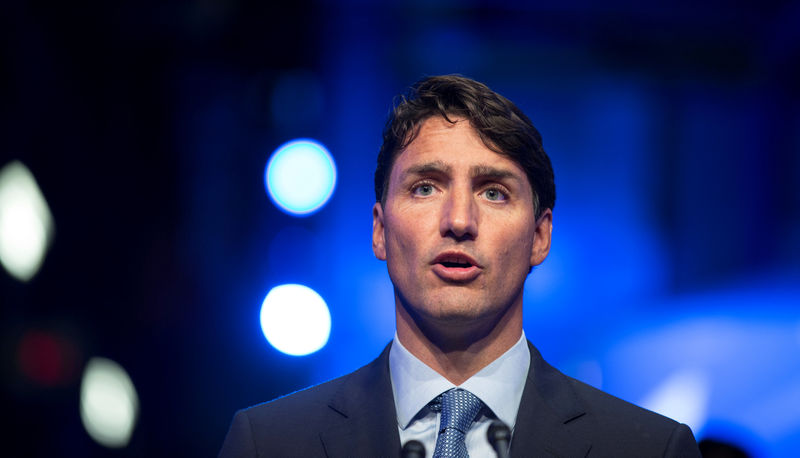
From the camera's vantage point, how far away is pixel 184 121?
3.92 metres

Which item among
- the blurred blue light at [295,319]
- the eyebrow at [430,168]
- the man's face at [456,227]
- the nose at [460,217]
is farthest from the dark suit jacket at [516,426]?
the blurred blue light at [295,319]

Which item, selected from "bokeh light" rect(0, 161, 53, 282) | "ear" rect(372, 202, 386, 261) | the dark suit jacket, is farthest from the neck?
"bokeh light" rect(0, 161, 53, 282)

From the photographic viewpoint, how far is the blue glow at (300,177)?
393 cm

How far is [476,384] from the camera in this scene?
2.01 meters

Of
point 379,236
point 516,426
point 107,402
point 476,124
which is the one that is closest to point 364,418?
point 516,426

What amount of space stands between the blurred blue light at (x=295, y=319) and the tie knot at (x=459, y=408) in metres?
1.94

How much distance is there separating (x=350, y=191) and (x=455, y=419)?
224 centimetres

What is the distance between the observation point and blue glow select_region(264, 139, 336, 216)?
12.9 ft

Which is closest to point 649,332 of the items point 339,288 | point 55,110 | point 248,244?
point 339,288

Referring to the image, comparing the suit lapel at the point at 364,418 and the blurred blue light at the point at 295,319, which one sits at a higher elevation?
the blurred blue light at the point at 295,319

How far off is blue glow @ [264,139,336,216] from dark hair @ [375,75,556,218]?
5.49ft

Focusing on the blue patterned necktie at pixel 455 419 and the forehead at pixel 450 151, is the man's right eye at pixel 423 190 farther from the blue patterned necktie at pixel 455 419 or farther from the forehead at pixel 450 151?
the blue patterned necktie at pixel 455 419

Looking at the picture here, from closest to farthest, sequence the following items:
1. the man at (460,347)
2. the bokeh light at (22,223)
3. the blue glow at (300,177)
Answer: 1. the man at (460,347)
2. the bokeh light at (22,223)
3. the blue glow at (300,177)

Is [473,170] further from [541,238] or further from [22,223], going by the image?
[22,223]
